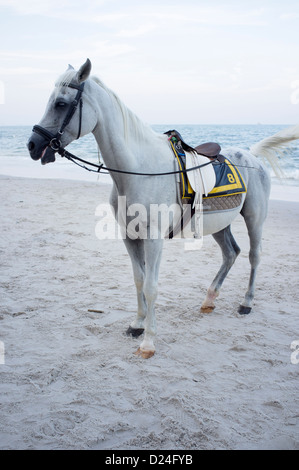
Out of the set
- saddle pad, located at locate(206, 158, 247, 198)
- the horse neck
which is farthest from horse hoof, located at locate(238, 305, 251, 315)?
the horse neck

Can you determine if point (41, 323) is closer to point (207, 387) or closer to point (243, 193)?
point (207, 387)

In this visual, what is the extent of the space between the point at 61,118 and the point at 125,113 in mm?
473

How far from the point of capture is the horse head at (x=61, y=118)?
7.34 ft

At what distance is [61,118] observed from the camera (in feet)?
7.48

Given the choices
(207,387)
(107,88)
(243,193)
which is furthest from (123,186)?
(207,387)

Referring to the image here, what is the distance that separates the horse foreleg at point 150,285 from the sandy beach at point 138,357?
10 cm

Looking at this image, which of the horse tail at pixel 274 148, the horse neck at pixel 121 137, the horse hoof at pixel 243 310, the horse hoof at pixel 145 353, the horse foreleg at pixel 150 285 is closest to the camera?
the horse neck at pixel 121 137

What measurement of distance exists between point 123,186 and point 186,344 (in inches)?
54.7

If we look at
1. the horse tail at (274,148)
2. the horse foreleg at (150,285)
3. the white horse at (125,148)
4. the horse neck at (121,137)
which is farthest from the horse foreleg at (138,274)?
the horse tail at (274,148)

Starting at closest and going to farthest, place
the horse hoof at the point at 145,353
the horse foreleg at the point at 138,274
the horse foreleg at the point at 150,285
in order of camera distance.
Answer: the horse foreleg at the point at 150,285 → the horse hoof at the point at 145,353 → the horse foreleg at the point at 138,274

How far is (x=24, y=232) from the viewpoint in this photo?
5848 mm

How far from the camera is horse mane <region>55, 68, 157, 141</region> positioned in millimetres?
2266

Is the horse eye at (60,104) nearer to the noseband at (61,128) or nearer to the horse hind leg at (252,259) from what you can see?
the noseband at (61,128)

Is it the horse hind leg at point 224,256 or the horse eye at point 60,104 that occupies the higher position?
the horse eye at point 60,104
